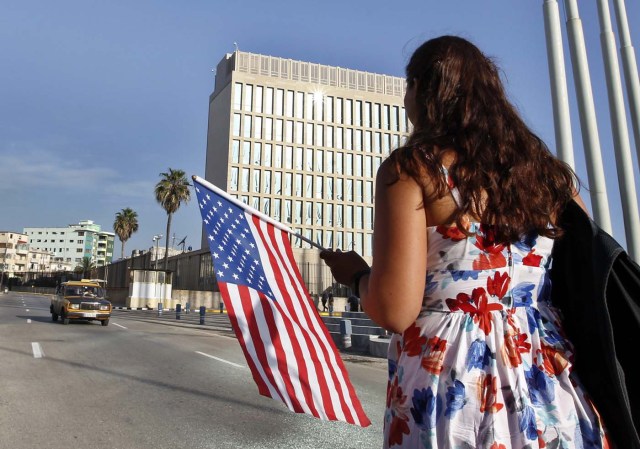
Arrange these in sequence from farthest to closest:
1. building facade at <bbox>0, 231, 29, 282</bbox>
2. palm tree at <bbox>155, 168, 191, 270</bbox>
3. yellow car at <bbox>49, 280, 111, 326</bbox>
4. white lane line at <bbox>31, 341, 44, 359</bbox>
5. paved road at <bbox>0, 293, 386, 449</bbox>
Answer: building facade at <bbox>0, 231, 29, 282</bbox> → palm tree at <bbox>155, 168, 191, 270</bbox> → yellow car at <bbox>49, 280, 111, 326</bbox> → white lane line at <bbox>31, 341, 44, 359</bbox> → paved road at <bbox>0, 293, 386, 449</bbox>

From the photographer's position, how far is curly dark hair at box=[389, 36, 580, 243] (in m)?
1.43

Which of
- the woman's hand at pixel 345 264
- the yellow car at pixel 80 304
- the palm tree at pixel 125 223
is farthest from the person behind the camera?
the palm tree at pixel 125 223

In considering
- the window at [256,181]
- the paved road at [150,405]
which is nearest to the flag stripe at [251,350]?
the paved road at [150,405]

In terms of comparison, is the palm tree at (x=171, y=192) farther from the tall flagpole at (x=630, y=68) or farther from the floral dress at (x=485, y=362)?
the floral dress at (x=485, y=362)

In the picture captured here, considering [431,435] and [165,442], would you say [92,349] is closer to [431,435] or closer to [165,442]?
[165,442]

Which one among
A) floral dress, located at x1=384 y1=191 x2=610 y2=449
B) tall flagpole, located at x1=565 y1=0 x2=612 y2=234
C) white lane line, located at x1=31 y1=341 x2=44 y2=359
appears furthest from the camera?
tall flagpole, located at x1=565 y1=0 x2=612 y2=234

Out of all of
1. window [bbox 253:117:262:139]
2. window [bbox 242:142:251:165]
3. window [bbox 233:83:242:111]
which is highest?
window [bbox 233:83:242:111]

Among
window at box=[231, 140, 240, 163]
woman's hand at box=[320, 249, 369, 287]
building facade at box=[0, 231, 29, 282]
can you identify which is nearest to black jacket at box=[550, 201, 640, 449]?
woman's hand at box=[320, 249, 369, 287]

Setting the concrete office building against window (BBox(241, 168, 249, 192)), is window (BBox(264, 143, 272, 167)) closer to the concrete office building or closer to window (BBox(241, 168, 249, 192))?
the concrete office building

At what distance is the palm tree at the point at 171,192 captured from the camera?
50.6 m

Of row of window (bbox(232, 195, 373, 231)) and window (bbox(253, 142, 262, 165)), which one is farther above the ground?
window (bbox(253, 142, 262, 165))

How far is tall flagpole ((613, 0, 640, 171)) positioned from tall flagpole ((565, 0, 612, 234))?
120 inches

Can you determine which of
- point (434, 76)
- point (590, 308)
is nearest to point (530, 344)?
point (590, 308)

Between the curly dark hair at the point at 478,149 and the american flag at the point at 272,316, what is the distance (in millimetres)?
1052
